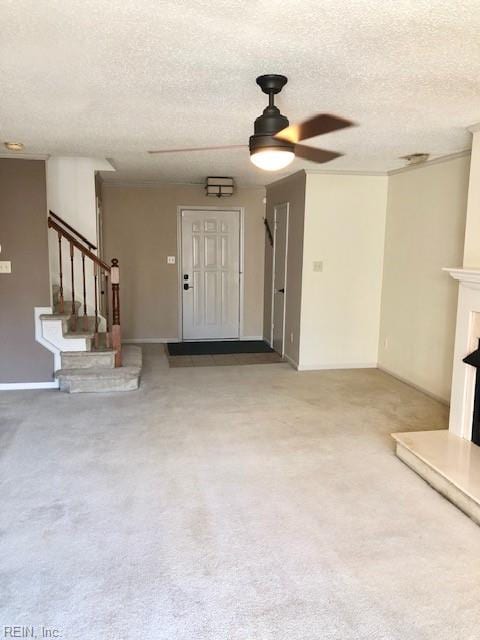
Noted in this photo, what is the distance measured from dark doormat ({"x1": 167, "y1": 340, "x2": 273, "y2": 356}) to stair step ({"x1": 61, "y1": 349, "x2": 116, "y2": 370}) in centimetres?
162

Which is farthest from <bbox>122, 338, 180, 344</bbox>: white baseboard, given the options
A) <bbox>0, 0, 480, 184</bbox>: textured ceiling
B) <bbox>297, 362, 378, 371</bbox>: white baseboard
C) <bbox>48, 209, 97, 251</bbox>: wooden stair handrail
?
<bbox>0, 0, 480, 184</bbox>: textured ceiling

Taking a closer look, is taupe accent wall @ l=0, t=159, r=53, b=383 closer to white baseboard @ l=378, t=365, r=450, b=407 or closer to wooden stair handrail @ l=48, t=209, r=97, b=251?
wooden stair handrail @ l=48, t=209, r=97, b=251

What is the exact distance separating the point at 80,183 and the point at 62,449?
308 cm

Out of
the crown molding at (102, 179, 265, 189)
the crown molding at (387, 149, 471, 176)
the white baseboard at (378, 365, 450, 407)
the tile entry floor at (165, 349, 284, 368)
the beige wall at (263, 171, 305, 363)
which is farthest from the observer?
the crown molding at (102, 179, 265, 189)

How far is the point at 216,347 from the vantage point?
23.7ft

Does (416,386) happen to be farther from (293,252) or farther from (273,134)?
(273,134)

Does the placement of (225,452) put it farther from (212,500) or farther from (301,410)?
(301,410)

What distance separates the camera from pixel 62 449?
3654 millimetres

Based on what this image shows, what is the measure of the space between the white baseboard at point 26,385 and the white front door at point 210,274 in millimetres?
2703

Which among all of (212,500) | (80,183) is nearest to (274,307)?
(80,183)

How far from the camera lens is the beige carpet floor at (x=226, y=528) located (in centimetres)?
203

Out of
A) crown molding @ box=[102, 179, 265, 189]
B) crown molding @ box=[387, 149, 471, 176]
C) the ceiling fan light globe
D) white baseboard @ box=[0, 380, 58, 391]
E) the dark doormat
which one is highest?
crown molding @ box=[102, 179, 265, 189]

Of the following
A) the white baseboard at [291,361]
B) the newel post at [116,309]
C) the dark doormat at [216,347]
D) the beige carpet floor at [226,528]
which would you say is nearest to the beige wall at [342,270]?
the white baseboard at [291,361]

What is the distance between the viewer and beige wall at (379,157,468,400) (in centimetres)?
462
